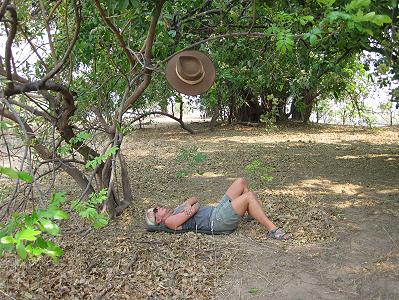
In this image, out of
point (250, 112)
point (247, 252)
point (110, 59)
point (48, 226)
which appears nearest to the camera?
point (48, 226)

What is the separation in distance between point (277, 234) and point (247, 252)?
0.44m

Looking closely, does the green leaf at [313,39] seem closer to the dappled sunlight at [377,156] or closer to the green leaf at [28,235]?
the green leaf at [28,235]

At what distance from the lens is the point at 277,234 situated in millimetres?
4898

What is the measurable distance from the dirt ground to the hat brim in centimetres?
156

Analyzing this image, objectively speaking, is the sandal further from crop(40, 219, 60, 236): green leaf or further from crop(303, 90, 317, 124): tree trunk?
crop(303, 90, 317, 124): tree trunk

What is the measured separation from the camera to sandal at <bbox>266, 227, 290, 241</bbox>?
4.88 meters

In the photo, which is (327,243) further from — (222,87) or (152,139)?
(152,139)

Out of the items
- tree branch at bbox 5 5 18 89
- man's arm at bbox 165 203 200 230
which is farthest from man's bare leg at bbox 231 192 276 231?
tree branch at bbox 5 5 18 89

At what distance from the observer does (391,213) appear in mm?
5605

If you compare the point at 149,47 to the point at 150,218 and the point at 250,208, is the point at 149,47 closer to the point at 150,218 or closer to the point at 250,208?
the point at 150,218

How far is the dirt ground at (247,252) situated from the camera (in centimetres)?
400

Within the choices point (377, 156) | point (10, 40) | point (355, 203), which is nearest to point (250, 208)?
point (355, 203)

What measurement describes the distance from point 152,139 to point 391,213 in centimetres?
919

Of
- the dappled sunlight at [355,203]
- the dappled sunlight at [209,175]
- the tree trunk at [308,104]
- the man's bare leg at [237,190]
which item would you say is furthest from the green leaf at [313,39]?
the tree trunk at [308,104]
